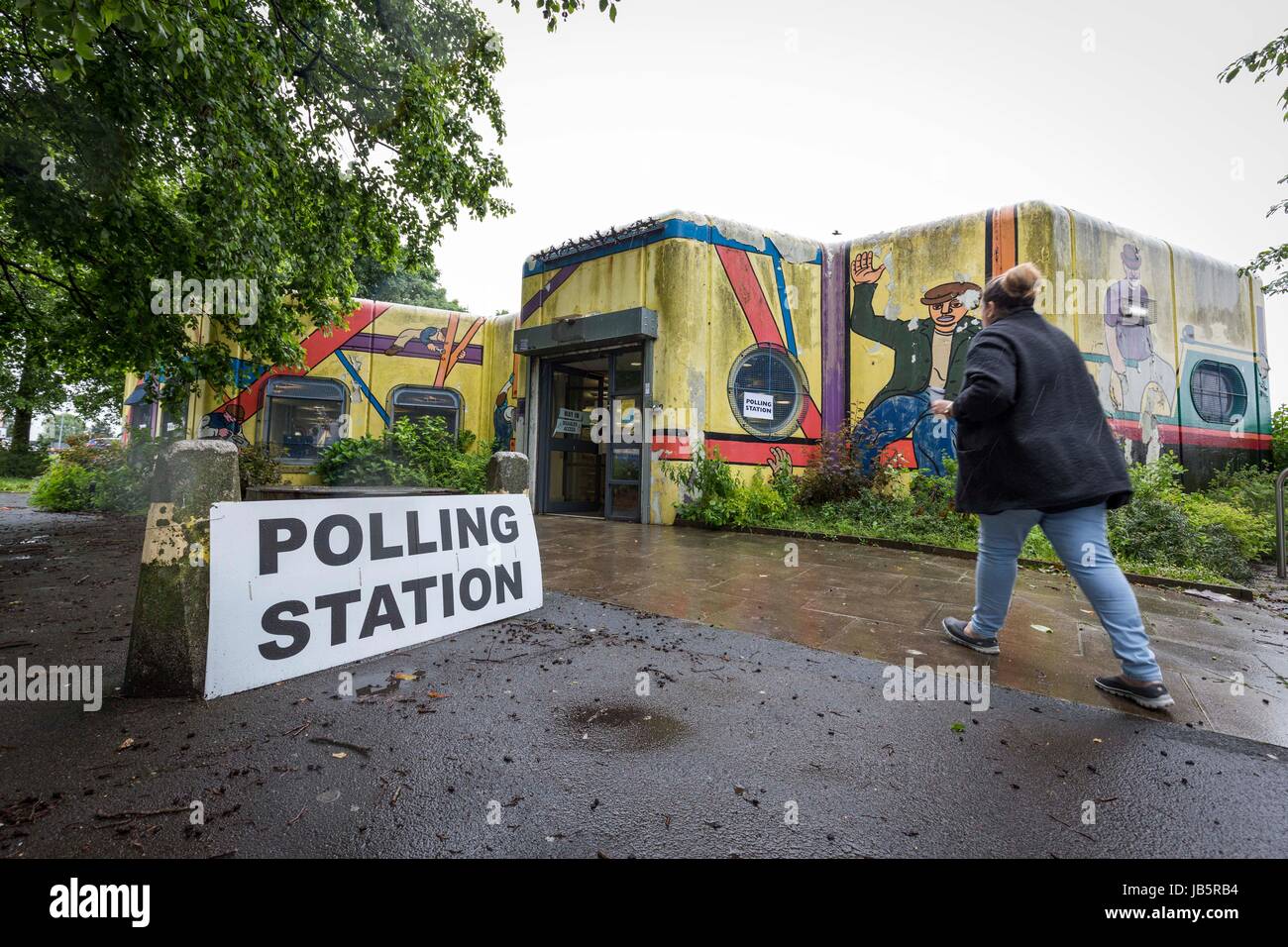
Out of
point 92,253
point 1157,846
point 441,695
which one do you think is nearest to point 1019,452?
point 1157,846

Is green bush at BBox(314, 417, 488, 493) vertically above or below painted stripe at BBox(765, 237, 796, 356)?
below

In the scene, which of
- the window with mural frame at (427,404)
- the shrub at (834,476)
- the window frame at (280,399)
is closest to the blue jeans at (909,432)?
the shrub at (834,476)

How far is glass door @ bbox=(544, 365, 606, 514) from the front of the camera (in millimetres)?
10562

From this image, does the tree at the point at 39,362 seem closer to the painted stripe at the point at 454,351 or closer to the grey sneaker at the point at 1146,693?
the painted stripe at the point at 454,351

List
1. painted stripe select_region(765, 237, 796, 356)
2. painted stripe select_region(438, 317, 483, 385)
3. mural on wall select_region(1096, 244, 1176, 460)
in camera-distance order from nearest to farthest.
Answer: mural on wall select_region(1096, 244, 1176, 460), painted stripe select_region(765, 237, 796, 356), painted stripe select_region(438, 317, 483, 385)

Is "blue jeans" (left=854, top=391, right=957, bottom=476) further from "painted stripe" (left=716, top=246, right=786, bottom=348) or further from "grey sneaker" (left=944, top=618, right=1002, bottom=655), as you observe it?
"grey sneaker" (left=944, top=618, right=1002, bottom=655)

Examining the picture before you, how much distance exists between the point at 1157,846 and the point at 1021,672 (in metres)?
1.34

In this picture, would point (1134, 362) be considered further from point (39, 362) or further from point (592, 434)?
point (39, 362)

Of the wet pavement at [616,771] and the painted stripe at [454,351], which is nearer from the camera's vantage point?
the wet pavement at [616,771]

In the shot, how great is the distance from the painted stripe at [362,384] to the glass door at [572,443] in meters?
4.56

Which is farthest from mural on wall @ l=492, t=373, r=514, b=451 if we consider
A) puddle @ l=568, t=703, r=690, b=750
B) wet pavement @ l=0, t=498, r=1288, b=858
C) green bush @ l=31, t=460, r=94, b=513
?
puddle @ l=568, t=703, r=690, b=750

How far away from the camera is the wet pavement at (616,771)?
57.6 inches

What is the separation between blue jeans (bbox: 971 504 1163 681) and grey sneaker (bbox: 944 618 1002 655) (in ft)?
1.22

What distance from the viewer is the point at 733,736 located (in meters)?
2.04
